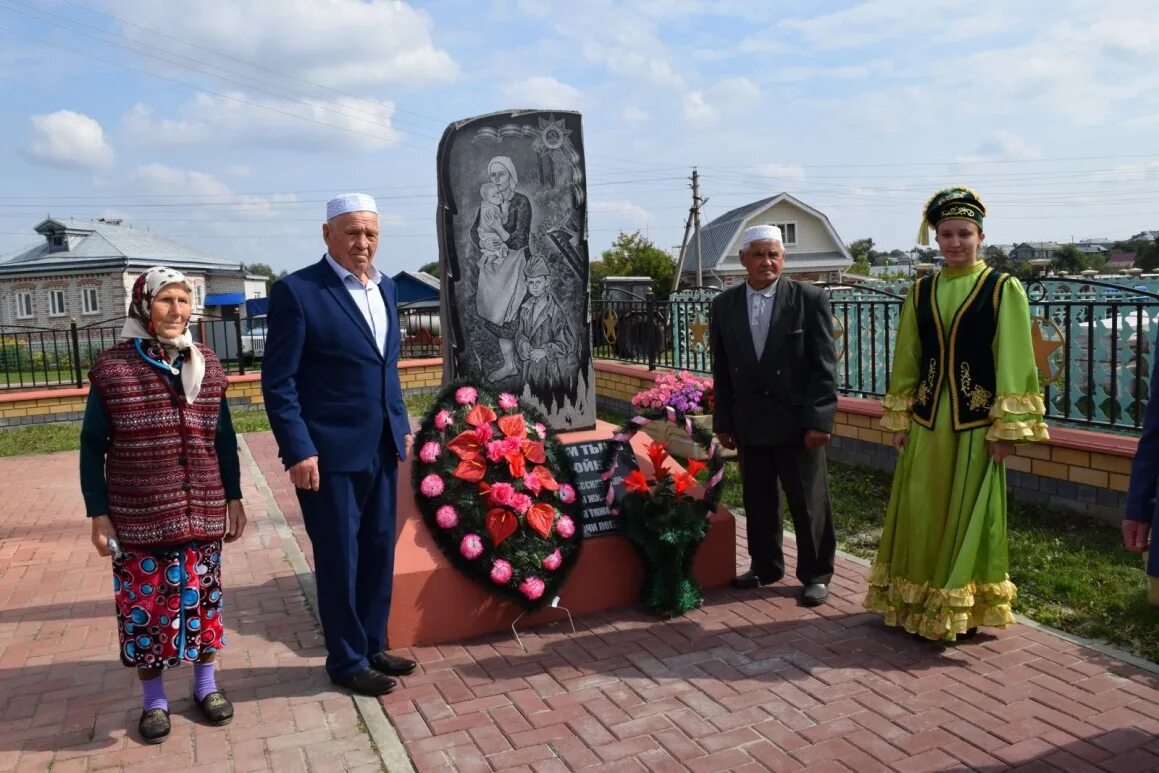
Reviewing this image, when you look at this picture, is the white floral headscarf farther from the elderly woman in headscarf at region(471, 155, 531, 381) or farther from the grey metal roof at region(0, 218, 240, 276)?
the grey metal roof at region(0, 218, 240, 276)

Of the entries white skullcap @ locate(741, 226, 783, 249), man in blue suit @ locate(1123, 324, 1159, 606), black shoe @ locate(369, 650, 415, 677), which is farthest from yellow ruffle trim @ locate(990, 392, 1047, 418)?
black shoe @ locate(369, 650, 415, 677)

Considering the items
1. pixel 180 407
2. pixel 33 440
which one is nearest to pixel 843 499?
pixel 180 407

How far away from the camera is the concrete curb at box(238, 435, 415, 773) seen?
3.19 m

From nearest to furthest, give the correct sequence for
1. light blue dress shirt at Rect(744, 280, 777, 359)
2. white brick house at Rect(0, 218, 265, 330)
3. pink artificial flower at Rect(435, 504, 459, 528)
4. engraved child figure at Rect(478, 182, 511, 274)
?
pink artificial flower at Rect(435, 504, 459, 528) → light blue dress shirt at Rect(744, 280, 777, 359) → engraved child figure at Rect(478, 182, 511, 274) → white brick house at Rect(0, 218, 265, 330)

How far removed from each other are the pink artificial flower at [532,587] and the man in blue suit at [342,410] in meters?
A: 0.70

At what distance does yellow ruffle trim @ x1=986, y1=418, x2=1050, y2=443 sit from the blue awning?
4169 centimetres

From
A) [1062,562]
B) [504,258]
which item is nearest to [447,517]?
[504,258]

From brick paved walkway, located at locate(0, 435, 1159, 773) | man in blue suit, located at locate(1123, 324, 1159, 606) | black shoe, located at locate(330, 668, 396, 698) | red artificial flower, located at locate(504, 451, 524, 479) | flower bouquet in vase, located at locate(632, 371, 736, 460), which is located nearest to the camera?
man in blue suit, located at locate(1123, 324, 1159, 606)

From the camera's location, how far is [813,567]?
15.3ft

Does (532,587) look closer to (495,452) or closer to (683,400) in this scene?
(495,452)

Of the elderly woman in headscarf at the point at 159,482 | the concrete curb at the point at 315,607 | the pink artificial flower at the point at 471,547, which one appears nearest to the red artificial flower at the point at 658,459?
the pink artificial flower at the point at 471,547

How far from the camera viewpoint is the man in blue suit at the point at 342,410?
3.48m

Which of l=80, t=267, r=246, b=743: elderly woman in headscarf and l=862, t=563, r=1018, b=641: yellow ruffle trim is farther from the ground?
l=80, t=267, r=246, b=743: elderly woman in headscarf

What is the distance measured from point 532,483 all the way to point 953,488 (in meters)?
1.89
